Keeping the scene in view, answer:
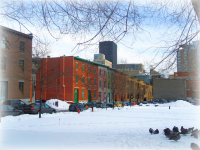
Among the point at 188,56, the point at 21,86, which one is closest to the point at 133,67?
the point at 188,56

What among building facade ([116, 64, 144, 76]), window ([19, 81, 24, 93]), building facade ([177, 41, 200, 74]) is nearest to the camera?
building facade ([177, 41, 200, 74])

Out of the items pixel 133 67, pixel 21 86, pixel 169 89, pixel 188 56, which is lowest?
pixel 169 89

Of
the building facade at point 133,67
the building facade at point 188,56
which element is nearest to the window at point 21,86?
the building facade at point 133,67

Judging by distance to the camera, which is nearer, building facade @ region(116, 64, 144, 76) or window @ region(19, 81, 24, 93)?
building facade @ region(116, 64, 144, 76)

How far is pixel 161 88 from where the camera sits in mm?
69500

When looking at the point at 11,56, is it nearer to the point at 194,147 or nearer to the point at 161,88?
the point at 194,147

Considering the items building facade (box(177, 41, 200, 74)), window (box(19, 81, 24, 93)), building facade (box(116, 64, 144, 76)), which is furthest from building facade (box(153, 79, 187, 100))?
building facade (box(177, 41, 200, 74))

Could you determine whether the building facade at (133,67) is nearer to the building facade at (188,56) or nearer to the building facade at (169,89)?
the building facade at (188,56)

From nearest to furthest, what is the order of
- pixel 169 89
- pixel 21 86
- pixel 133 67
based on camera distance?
pixel 133 67
pixel 21 86
pixel 169 89

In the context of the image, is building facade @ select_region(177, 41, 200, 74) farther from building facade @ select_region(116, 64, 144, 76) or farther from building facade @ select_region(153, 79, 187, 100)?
building facade @ select_region(153, 79, 187, 100)

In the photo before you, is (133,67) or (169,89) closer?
(133,67)

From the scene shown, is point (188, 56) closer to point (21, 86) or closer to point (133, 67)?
point (133, 67)

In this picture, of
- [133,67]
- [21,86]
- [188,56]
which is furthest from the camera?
[21,86]

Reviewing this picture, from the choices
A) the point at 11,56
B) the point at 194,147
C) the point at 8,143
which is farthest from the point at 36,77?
the point at 194,147
